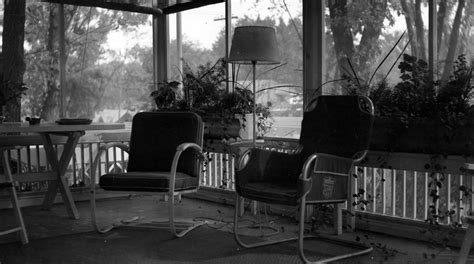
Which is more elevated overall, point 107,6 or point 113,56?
point 107,6

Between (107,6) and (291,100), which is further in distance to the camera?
(107,6)

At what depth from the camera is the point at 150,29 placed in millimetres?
6688

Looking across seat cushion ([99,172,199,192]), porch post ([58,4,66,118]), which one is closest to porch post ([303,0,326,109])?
seat cushion ([99,172,199,192])

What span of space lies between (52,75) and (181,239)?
2939mm

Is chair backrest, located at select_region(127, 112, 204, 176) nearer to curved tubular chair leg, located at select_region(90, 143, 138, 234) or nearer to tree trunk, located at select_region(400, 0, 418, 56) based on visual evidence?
curved tubular chair leg, located at select_region(90, 143, 138, 234)

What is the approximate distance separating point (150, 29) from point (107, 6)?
2.00 ft

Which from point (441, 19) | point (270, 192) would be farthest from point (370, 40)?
point (270, 192)

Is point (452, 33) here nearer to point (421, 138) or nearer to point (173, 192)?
point (421, 138)

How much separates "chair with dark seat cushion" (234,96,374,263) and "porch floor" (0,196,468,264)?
19 centimetres

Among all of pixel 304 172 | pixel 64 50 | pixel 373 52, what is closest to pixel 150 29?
pixel 64 50

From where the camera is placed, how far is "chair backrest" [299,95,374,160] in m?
3.65

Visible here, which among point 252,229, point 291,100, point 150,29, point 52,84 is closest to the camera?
point 252,229

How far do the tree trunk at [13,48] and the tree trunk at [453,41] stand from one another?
4.14 meters

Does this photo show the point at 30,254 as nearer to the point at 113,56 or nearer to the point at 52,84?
the point at 52,84
